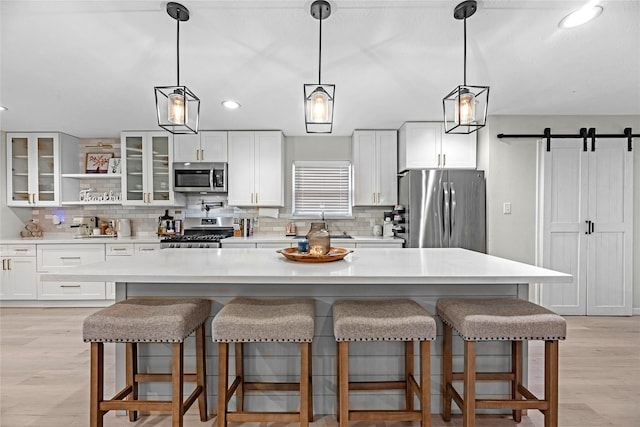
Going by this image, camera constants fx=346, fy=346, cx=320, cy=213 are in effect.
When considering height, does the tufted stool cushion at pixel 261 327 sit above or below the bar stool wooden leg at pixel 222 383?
above

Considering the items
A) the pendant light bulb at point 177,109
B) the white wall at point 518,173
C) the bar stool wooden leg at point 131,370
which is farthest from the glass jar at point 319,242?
the white wall at point 518,173

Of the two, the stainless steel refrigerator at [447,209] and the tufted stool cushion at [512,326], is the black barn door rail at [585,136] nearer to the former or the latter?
the stainless steel refrigerator at [447,209]

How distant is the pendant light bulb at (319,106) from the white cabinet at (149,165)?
3249 mm

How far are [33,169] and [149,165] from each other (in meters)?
1.57

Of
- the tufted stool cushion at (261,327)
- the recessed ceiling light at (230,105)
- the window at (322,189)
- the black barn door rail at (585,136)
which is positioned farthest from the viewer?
the window at (322,189)

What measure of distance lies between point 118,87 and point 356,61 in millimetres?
2084

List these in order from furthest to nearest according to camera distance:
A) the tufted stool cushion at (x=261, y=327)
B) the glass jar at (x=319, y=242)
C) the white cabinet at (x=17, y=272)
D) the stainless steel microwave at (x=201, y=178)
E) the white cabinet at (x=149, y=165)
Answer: the white cabinet at (x=149, y=165) → the stainless steel microwave at (x=201, y=178) → the white cabinet at (x=17, y=272) → the glass jar at (x=319, y=242) → the tufted stool cushion at (x=261, y=327)

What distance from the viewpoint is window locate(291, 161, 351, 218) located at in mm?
4797

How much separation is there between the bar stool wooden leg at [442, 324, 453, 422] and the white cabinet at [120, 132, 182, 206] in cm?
377

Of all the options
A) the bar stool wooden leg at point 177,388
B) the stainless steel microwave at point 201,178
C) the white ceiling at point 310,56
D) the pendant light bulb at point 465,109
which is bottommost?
the bar stool wooden leg at point 177,388

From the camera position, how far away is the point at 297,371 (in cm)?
203

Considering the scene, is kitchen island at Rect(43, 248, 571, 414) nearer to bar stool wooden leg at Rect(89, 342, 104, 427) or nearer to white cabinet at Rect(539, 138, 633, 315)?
bar stool wooden leg at Rect(89, 342, 104, 427)

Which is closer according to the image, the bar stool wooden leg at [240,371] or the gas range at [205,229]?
the bar stool wooden leg at [240,371]

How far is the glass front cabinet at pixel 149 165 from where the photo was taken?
14.8 ft
